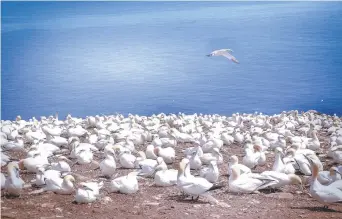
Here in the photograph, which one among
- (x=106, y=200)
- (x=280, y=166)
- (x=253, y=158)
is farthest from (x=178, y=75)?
(x=106, y=200)

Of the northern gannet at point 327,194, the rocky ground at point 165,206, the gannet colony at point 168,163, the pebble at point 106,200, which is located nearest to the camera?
the rocky ground at point 165,206

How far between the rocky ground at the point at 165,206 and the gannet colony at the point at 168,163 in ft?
0.47

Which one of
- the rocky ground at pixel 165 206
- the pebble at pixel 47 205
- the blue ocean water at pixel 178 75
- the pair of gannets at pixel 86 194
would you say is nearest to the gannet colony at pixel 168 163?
the pair of gannets at pixel 86 194

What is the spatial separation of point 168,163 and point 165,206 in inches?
122

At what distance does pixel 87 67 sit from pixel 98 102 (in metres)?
16.7

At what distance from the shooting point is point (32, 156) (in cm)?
945

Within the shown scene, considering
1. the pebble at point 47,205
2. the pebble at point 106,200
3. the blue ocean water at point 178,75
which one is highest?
the blue ocean water at point 178,75

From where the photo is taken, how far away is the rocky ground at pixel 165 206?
688cm

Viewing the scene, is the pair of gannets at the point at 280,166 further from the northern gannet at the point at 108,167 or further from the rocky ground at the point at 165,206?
the northern gannet at the point at 108,167

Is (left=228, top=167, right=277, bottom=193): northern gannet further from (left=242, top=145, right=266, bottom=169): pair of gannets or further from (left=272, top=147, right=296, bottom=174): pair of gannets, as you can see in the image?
(left=242, top=145, right=266, bottom=169): pair of gannets

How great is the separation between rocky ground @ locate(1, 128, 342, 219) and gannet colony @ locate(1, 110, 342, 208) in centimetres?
14

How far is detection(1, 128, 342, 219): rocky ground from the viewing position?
6.88m

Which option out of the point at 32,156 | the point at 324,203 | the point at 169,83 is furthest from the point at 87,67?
the point at 324,203

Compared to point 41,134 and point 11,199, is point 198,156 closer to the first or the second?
point 11,199
